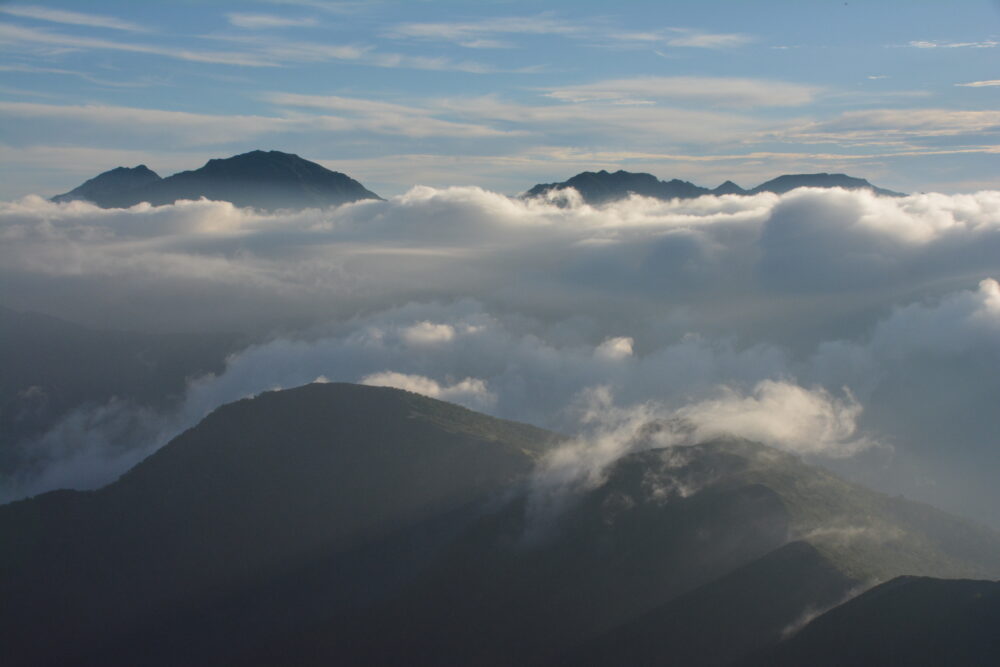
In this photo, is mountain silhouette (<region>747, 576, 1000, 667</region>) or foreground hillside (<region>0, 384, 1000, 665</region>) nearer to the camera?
mountain silhouette (<region>747, 576, 1000, 667</region>)

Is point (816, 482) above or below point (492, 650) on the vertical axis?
above

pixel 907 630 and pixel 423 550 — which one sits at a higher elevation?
pixel 907 630

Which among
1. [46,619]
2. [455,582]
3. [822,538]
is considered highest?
[822,538]

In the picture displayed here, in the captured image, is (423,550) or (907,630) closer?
(907,630)

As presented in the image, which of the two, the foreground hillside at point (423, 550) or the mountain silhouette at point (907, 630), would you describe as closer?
the mountain silhouette at point (907, 630)

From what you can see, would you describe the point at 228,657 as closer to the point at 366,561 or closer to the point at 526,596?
the point at 366,561

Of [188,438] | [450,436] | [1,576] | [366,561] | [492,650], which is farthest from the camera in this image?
[188,438]

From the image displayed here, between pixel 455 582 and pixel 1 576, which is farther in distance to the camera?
pixel 1 576

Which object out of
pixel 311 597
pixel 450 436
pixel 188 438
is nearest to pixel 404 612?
pixel 311 597
